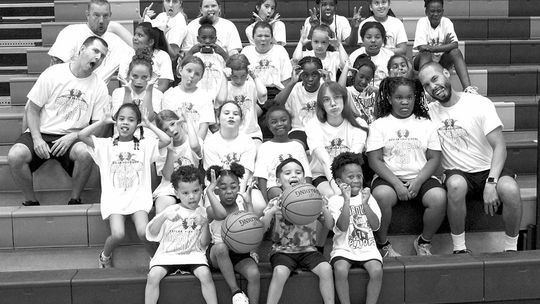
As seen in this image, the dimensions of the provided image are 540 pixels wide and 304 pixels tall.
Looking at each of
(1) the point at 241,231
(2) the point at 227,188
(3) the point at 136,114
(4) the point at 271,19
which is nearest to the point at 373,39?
(4) the point at 271,19

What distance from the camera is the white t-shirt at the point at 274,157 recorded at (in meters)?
5.77

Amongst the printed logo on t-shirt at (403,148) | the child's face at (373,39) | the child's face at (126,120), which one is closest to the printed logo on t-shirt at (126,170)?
the child's face at (126,120)

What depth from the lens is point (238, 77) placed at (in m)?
6.66

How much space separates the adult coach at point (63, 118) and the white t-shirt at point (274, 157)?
4.11 ft

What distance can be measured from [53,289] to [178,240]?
849 mm

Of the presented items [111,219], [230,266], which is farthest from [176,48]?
[230,266]

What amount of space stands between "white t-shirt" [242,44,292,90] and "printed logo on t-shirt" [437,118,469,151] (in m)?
1.85

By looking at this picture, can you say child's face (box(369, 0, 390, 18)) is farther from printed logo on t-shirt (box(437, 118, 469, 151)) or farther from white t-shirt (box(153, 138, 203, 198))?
white t-shirt (box(153, 138, 203, 198))

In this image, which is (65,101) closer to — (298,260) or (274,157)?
(274,157)

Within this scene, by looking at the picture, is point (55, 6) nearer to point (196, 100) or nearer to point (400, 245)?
point (196, 100)

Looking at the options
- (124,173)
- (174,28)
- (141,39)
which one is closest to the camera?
(124,173)

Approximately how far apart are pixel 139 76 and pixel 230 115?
85cm

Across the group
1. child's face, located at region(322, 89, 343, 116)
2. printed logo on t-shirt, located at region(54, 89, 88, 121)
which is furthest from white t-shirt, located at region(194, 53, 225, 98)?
child's face, located at region(322, 89, 343, 116)

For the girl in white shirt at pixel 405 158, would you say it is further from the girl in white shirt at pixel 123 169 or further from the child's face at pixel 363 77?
the girl in white shirt at pixel 123 169
